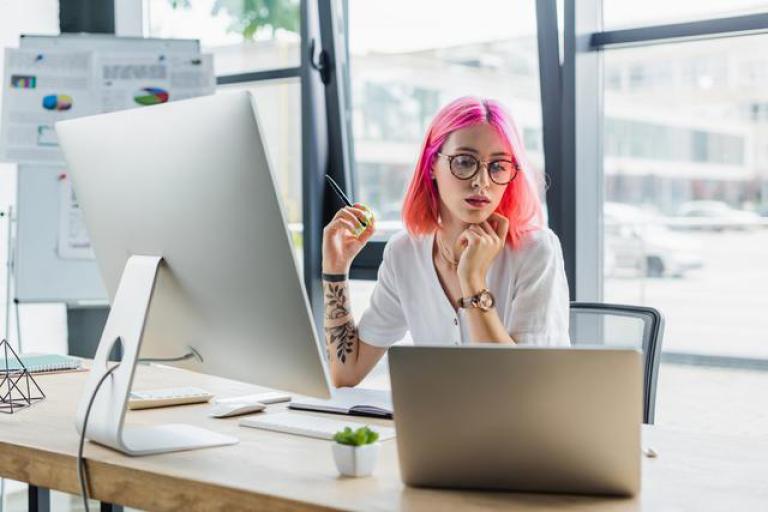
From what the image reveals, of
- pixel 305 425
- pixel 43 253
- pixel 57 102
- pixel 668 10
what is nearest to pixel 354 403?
pixel 305 425

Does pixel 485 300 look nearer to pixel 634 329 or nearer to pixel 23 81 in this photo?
pixel 634 329

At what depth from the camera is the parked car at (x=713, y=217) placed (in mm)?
3062

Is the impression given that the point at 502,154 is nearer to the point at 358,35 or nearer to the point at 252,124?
the point at 252,124

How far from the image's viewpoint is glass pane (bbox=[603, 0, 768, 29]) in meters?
2.83

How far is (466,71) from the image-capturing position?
3.38 metres

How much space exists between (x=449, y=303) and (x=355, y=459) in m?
0.79

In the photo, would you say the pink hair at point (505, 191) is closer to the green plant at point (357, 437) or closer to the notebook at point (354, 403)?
the notebook at point (354, 403)

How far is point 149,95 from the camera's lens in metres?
Answer: 3.67

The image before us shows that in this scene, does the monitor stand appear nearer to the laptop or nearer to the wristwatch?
the laptop

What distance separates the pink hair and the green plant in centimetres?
81

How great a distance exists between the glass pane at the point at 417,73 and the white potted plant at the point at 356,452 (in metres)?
1.99

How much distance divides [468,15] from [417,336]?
1562 mm

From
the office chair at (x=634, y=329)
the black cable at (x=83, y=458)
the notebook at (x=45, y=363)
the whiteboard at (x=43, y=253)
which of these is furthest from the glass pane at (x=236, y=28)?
the black cable at (x=83, y=458)

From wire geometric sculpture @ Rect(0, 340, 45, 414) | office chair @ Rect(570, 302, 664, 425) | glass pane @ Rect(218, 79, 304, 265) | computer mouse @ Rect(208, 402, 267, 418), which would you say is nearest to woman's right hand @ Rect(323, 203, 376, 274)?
computer mouse @ Rect(208, 402, 267, 418)
